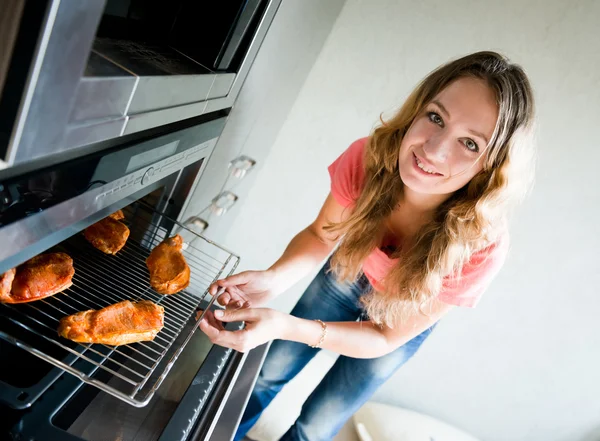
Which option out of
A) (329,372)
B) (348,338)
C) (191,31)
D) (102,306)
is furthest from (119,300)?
(329,372)

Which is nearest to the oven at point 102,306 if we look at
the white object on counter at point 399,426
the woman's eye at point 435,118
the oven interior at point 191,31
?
the oven interior at point 191,31

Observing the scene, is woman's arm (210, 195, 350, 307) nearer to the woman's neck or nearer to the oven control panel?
the woman's neck

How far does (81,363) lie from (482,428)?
203cm

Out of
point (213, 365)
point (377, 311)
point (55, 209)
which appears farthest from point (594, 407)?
point (55, 209)

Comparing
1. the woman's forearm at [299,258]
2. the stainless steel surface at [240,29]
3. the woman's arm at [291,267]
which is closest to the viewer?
the stainless steel surface at [240,29]

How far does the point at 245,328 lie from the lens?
963 mm

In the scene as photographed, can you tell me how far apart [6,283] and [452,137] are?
2.69 ft

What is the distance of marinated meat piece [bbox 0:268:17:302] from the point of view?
629 millimetres

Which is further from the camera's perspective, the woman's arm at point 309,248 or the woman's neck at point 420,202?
the woman's arm at point 309,248

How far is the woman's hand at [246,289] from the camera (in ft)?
3.39

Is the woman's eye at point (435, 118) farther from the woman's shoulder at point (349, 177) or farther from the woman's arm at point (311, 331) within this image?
the woman's arm at point (311, 331)

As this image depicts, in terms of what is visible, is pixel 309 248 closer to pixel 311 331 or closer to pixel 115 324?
pixel 311 331

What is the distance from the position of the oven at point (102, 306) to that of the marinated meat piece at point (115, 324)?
0.02 meters

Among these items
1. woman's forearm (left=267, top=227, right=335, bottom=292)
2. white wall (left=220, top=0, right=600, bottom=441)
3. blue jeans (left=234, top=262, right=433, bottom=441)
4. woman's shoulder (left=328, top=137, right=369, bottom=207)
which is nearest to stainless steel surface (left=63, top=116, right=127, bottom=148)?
woman's forearm (left=267, top=227, right=335, bottom=292)
